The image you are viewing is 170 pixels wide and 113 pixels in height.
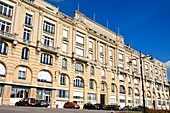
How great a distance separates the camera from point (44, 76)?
3741 centimetres

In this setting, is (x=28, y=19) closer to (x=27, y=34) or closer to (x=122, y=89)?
(x=27, y=34)

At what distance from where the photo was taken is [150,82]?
71.4 meters

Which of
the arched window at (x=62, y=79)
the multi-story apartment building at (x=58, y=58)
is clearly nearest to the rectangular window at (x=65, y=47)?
the multi-story apartment building at (x=58, y=58)

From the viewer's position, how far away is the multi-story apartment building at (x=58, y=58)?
3350cm

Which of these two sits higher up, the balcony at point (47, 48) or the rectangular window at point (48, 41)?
the rectangular window at point (48, 41)

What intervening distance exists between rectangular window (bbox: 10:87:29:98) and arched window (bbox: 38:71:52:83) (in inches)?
131

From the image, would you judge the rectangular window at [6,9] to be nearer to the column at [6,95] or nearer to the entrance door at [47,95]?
the column at [6,95]

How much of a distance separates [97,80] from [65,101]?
35.8 feet

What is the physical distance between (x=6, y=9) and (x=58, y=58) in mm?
13015

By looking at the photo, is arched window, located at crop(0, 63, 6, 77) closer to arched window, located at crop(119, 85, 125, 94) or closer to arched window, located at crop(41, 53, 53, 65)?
arched window, located at crop(41, 53, 53, 65)

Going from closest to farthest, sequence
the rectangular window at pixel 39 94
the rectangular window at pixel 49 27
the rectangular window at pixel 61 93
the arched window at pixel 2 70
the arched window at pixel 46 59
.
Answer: the arched window at pixel 2 70 → the rectangular window at pixel 39 94 → the arched window at pixel 46 59 → the rectangular window at pixel 61 93 → the rectangular window at pixel 49 27

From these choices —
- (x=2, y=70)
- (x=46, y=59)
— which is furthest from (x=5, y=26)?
(x=46, y=59)

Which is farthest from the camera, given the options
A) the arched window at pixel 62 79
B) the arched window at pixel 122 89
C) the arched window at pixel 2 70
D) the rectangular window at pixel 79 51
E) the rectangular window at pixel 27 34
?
the arched window at pixel 122 89

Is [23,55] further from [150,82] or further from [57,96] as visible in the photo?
[150,82]
